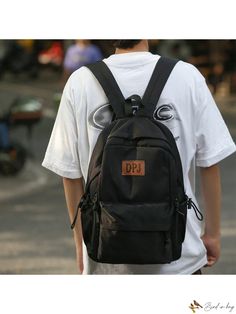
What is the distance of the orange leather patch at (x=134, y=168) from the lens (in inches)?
98.4

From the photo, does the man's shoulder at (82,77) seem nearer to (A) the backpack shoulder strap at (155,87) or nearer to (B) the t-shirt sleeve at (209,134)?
(A) the backpack shoulder strap at (155,87)

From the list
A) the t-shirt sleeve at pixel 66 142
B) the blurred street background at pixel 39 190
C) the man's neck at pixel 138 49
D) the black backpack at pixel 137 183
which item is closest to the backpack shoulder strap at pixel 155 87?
the black backpack at pixel 137 183

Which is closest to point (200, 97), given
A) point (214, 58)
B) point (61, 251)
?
point (61, 251)

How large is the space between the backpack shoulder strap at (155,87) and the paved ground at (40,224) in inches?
124

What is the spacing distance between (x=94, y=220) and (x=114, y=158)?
0.22 m

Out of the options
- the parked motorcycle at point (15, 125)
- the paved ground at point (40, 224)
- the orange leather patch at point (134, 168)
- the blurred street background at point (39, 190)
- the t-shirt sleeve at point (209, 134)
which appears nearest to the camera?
the orange leather patch at point (134, 168)

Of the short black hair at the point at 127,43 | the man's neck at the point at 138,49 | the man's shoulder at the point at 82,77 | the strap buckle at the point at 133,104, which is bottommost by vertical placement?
the strap buckle at the point at 133,104

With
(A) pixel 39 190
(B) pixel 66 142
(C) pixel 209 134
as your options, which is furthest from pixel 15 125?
(C) pixel 209 134

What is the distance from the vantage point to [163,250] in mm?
2572

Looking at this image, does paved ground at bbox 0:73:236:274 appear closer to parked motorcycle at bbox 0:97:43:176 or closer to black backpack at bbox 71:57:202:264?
parked motorcycle at bbox 0:97:43:176

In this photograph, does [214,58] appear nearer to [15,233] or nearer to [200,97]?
[15,233]

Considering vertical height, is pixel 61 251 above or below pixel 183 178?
below

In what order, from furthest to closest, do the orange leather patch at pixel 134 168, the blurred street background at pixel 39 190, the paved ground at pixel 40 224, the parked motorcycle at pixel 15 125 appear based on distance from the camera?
the parked motorcycle at pixel 15 125 → the blurred street background at pixel 39 190 → the paved ground at pixel 40 224 → the orange leather patch at pixel 134 168

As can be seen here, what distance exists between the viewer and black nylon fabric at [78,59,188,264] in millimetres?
2516
